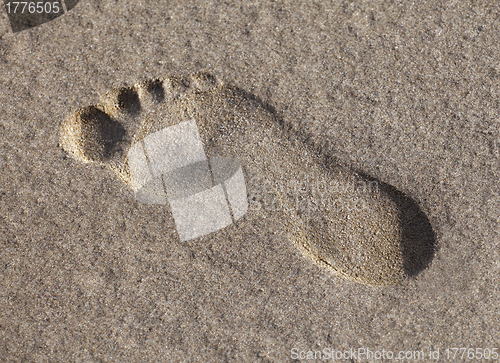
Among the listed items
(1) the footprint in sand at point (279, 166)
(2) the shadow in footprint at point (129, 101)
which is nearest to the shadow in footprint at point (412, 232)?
(1) the footprint in sand at point (279, 166)

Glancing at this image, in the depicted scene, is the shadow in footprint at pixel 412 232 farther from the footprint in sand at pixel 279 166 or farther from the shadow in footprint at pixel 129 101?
the shadow in footprint at pixel 129 101

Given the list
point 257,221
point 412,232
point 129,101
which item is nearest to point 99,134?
point 129,101

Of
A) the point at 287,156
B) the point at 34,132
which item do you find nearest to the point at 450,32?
the point at 287,156

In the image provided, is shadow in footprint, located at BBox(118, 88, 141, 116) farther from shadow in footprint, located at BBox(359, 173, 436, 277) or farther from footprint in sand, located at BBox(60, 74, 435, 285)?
shadow in footprint, located at BBox(359, 173, 436, 277)

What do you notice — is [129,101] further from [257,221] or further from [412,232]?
[412,232]

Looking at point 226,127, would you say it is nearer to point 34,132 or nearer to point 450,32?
point 34,132

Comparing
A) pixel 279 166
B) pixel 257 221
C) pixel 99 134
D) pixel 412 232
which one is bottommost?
pixel 412 232
